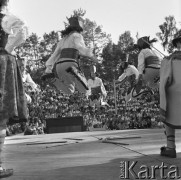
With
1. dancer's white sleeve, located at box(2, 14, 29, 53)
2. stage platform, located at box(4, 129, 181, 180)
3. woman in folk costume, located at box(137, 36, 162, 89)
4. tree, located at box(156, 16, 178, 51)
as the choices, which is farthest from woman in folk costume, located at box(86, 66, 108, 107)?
tree, located at box(156, 16, 178, 51)

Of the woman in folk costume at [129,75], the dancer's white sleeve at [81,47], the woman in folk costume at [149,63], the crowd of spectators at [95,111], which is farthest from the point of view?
the crowd of spectators at [95,111]

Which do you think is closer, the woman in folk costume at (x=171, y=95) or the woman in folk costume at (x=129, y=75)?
the woman in folk costume at (x=171, y=95)

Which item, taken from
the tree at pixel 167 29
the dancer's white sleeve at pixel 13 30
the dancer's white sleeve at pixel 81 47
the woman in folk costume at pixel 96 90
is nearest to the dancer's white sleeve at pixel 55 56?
the dancer's white sleeve at pixel 81 47

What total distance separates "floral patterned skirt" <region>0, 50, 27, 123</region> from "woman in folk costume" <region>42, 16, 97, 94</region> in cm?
430

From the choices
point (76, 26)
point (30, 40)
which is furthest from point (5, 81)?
point (30, 40)

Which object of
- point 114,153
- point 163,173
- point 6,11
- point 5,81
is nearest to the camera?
point 163,173

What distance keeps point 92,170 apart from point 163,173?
614 millimetres

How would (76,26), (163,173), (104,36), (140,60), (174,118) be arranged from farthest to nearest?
(104,36), (140,60), (76,26), (174,118), (163,173)

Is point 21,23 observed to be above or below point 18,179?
above

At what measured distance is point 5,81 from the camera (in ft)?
10.6

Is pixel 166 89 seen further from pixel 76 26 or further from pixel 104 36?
pixel 104 36

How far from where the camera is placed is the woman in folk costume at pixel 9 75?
3.18 meters

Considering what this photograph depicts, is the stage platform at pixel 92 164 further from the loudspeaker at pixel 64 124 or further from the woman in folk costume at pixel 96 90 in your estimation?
the woman in folk costume at pixel 96 90

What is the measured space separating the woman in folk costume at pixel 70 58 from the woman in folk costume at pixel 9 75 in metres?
4.09
